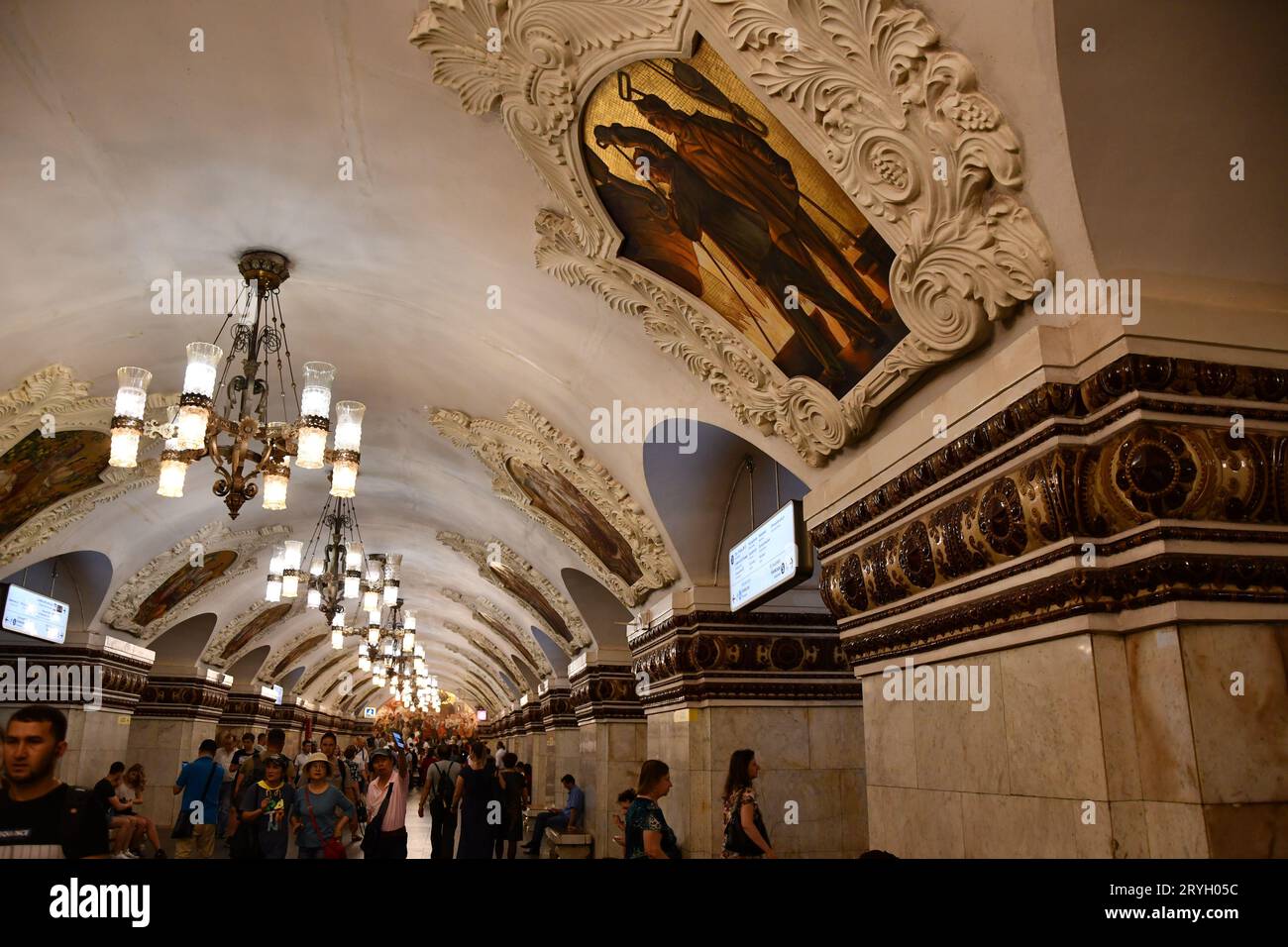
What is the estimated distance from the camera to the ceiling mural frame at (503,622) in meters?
18.6

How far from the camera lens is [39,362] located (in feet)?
25.4

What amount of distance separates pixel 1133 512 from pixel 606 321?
415 cm

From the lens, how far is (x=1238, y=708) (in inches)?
103

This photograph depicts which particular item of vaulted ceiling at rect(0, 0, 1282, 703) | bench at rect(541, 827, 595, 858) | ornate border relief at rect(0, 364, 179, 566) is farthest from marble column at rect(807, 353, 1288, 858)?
bench at rect(541, 827, 595, 858)

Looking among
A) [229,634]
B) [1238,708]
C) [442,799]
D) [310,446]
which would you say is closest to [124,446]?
[310,446]

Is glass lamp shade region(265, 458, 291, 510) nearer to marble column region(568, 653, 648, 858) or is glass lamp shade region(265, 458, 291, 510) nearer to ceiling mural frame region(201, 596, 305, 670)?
marble column region(568, 653, 648, 858)

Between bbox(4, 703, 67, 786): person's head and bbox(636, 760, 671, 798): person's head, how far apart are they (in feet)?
8.50

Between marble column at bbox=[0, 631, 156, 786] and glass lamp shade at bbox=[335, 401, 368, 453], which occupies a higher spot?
glass lamp shade at bbox=[335, 401, 368, 453]

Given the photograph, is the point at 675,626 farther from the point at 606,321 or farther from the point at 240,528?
the point at 240,528

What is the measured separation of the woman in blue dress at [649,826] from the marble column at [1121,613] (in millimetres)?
1344

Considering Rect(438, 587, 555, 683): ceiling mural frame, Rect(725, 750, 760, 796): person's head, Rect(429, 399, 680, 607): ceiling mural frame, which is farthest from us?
Rect(438, 587, 555, 683): ceiling mural frame

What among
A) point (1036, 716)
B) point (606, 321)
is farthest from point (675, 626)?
point (1036, 716)

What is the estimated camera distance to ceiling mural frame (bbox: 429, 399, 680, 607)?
27.2ft

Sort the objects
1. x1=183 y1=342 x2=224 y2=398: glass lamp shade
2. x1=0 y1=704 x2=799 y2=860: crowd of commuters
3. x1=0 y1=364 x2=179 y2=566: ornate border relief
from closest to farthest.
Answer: x1=0 y1=704 x2=799 y2=860: crowd of commuters, x1=183 y1=342 x2=224 y2=398: glass lamp shade, x1=0 y1=364 x2=179 y2=566: ornate border relief
